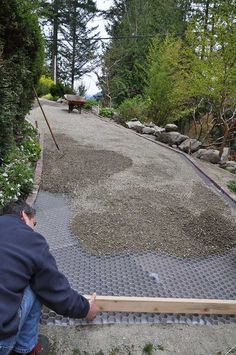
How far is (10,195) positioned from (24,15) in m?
2.86

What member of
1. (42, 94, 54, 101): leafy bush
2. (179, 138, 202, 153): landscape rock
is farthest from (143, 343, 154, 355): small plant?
(42, 94, 54, 101): leafy bush

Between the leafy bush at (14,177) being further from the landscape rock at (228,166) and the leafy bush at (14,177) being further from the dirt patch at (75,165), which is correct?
the landscape rock at (228,166)

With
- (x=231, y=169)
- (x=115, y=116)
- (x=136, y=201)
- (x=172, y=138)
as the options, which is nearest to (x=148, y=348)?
(x=136, y=201)

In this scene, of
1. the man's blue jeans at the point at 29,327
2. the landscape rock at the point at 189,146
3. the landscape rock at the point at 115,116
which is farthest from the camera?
the landscape rock at the point at 115,116

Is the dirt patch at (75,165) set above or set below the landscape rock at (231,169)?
above

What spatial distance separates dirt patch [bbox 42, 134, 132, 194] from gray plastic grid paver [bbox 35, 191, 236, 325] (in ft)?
4.59

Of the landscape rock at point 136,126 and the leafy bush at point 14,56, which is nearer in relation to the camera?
the leafy bush at point 14,56

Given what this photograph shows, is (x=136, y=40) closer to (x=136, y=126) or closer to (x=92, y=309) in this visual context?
(x=136, y=126)

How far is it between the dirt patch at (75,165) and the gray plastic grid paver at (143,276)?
4.59 feet

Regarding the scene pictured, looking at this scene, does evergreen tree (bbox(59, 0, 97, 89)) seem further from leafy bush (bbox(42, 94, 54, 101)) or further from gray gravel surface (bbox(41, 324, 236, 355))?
gray gravel surface (bbox(41, 324, 236, 355))

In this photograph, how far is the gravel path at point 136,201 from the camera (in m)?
Result: 3.48

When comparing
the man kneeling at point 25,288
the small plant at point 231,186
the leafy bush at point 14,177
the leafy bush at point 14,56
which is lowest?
the small plant at point 231,186

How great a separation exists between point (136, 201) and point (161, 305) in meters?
2.16

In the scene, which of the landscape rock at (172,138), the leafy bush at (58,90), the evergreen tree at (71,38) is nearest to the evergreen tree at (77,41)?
the evergreen tree at (71,38)
